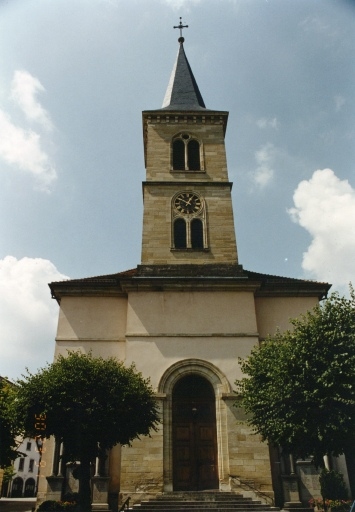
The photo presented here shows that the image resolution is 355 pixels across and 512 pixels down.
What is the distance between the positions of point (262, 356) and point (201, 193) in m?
12.4

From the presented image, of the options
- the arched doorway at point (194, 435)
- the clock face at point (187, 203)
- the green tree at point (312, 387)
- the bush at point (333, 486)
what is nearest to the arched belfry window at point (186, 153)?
the clock face at point (187, 203)

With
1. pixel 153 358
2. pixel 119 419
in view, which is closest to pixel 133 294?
pixel 153 358

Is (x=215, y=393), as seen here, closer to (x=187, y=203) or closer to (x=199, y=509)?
(x=199, y=509)

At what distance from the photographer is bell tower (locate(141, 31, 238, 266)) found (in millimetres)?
25578

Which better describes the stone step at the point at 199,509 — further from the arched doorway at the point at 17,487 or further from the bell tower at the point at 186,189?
the arched doorway at the point at 17,487

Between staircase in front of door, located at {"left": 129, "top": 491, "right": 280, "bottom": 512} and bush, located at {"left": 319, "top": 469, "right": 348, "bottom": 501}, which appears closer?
staircase in front of door, located at {"left": 129, "top": 491, "right": 280, "bottom": 512}

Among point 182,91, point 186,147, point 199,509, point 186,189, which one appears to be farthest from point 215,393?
point 182,91

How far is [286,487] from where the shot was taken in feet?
63.7

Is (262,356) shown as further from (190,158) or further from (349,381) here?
(190,158)

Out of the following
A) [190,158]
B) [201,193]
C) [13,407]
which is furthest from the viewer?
[190,158]

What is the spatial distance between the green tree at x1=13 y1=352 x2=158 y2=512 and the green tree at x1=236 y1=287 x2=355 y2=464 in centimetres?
481

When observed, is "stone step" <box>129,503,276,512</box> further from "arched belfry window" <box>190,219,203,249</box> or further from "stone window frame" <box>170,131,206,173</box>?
"stone window frame" <box>170,131,206,173</box>

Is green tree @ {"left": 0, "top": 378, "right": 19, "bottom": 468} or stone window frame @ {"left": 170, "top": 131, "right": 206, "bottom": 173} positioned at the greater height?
stone window frame @ {"left": 170, "top": 131, "right": 206, "bottom": 173}

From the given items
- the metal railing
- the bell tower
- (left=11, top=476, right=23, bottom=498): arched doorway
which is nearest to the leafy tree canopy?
the metal railing
